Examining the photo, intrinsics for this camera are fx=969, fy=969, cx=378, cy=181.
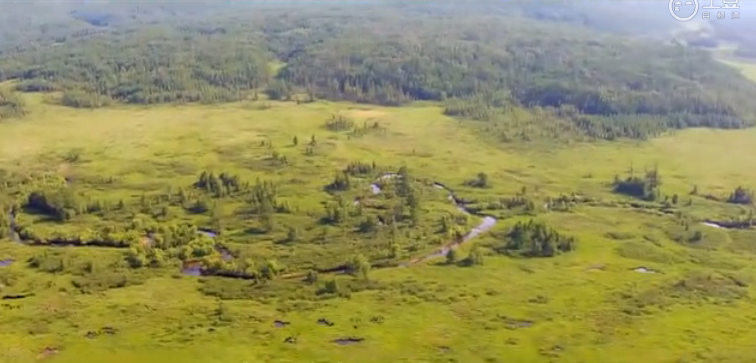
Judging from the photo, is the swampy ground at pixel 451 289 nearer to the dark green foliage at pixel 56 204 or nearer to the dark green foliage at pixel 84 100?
the dark green foliage at pixel 56 204

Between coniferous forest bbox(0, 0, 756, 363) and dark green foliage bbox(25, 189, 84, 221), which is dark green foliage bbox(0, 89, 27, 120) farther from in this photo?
dark green foliage bbox(25, 189, 84, 221)

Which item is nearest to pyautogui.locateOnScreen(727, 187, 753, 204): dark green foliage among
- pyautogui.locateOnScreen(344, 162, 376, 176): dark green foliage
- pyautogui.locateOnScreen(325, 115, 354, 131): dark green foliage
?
pyautogui.locateOnScreen(344, 162, 376, 176): dark green foliage

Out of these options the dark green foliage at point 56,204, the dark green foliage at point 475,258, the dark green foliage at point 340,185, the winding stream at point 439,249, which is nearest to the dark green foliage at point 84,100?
the dark green foliage at point 56,204

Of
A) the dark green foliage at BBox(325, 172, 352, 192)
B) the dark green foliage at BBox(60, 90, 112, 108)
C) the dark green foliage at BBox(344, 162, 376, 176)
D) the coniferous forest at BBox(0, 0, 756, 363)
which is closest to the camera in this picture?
the coniferous forest at BBox(0, 0, 756, 363)

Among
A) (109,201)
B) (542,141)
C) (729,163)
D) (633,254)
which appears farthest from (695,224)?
(109,201)

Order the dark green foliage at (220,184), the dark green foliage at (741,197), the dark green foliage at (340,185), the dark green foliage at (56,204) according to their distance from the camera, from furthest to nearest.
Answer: the dark green foliage at (340,185)
the dark green foliage at (741,197)
the dark green foliage at (220,184)
the dark green foliage at (56,204)

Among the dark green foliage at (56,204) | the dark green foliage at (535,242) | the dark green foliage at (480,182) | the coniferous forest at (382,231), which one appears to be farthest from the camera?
the dark green foliage at (480,182)
